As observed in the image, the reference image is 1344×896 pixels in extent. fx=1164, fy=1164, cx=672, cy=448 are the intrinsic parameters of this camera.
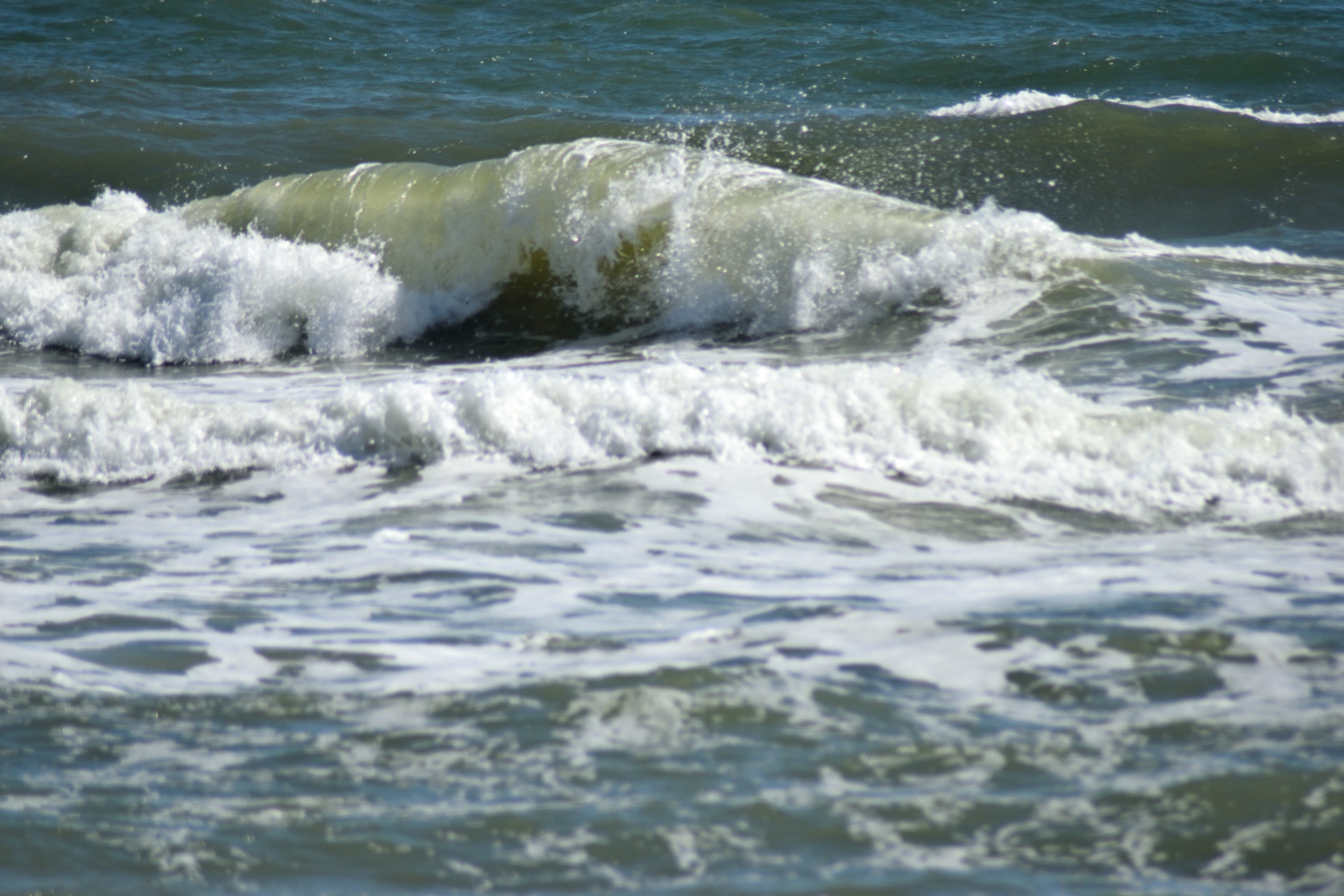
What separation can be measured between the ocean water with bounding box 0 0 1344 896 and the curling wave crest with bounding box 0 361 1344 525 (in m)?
0.02

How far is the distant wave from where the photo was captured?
36.0ft

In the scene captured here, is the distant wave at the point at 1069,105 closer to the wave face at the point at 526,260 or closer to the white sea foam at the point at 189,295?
the wave face at the point at 526,260

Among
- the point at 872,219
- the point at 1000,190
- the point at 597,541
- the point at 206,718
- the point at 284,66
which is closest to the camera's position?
the point at 206,718

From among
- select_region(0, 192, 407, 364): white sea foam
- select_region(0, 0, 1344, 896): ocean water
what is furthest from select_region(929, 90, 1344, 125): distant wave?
select_region(0, 192, 407, 364): white sea foam

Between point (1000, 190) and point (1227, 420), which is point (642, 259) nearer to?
point (1227, 420)

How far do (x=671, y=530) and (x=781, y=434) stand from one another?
2.48 feet

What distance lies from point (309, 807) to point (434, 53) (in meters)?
13.6

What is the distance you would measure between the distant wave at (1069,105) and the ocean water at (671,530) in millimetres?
1462

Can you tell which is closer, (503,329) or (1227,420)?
(1227,420)

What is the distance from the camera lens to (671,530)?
3367mm

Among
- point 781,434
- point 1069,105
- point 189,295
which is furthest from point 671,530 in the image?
point 1069,105

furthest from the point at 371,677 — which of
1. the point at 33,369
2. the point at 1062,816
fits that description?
the point at 33,369

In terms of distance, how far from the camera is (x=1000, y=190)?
9477 millimetres

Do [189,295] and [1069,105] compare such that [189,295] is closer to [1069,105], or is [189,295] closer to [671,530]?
[671,530]
